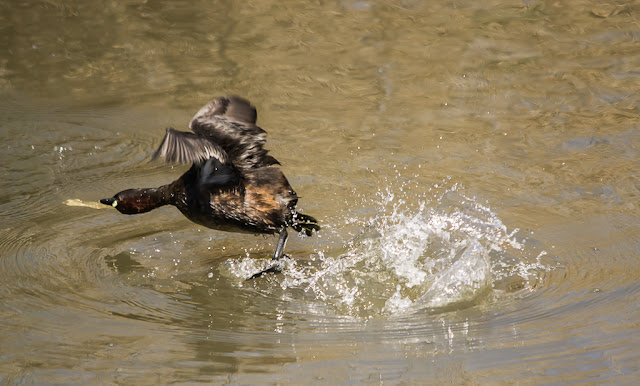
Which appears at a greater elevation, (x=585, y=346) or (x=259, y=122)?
(x=585, y=346)

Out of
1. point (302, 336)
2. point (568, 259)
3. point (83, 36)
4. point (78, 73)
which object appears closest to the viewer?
point (302, 336)

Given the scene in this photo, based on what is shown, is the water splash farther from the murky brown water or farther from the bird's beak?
the bird's beak

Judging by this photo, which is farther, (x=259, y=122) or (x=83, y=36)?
(x=83, y=36)

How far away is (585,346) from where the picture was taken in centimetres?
355

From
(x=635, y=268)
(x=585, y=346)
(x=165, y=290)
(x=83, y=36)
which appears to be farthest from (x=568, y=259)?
(x=83, y=36)

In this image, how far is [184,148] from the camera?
14.0 feet

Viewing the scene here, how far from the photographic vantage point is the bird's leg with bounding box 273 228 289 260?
5012 mm

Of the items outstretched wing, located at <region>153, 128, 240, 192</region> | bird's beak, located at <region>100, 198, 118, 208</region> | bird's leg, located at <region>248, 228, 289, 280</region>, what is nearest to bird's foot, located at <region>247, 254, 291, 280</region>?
bird's leg, located at <region>248, 228, 289, 280</region>

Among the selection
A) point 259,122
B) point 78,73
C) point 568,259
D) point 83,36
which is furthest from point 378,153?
point 83,36

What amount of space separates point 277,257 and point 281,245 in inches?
4.3

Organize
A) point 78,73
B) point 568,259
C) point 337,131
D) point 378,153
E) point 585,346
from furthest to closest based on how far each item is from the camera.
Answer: point 78,73 → point 337,131 → point 378,153 → point 568,259 → point 585,346

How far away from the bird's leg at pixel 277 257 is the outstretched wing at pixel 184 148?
0.83 m

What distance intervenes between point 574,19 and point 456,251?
5273mm

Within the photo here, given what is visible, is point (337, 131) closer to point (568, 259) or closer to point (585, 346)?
point (568, 259)
